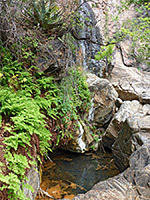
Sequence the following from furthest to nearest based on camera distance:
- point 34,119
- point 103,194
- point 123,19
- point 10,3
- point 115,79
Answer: point 123,19
point 115,79
point 10,3
point 34,119
point 103,194

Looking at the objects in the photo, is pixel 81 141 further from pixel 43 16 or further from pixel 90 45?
pixel 90 45

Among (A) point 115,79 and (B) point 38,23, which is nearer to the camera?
(B) point 38,23

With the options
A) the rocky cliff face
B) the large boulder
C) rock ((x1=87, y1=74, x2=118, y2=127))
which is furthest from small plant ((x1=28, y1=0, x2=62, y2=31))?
the large boulder

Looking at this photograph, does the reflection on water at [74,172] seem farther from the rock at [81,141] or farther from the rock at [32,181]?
the rock at [32,181]

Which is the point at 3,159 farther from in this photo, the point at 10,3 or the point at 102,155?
the point at 102,155

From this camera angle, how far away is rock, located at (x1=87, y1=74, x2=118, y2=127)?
6844mm

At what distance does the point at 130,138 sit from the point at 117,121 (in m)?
1.63

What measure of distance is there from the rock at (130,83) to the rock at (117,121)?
0.86 metres

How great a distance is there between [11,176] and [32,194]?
1.41m

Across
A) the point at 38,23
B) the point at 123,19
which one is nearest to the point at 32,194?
the point at 38,23

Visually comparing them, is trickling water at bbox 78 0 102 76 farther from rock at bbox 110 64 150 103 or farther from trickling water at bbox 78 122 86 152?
trickling water at bbox 78 122 86 152

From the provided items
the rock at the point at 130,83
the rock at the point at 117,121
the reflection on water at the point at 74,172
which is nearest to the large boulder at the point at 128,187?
the reflection on water at the point at 74,172

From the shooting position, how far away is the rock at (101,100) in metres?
6.84

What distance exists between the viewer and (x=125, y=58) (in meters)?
11.4
